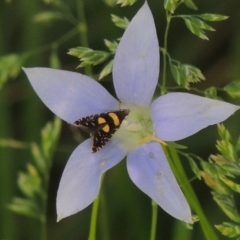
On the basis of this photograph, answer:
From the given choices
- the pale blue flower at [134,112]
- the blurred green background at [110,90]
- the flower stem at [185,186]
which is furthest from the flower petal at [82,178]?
the blurred green background at [110,90]

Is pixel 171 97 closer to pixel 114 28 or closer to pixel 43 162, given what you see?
pixel 43 162

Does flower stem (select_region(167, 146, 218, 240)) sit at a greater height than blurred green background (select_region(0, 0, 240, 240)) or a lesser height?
greater

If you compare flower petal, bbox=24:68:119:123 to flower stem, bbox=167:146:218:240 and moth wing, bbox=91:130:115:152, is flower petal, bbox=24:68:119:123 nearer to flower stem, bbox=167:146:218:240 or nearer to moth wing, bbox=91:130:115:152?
moth wing, bbox=91:130:115:152

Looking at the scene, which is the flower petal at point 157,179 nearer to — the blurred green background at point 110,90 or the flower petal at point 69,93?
the flower petal at point 69,93

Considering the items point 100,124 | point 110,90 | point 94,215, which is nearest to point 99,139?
point 100,124

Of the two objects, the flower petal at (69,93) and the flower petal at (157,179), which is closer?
the flower petal at (157,179)

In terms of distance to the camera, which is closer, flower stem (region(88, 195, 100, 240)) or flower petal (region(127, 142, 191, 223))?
flower petal (region(127, 142, 191, 223))

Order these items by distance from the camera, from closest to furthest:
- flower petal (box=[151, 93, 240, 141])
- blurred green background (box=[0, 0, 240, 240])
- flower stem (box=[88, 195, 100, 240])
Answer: flower petal (box=[151, 93, 240, 141]), flower stem (box=[88, 195, 100, 240]), blurred green background (box=[0, 0, 240, 240])

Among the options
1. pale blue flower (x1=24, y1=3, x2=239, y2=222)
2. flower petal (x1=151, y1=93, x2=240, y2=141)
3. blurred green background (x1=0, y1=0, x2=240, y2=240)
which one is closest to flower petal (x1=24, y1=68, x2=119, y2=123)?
pale blue flower (x1=24, y1=3, x2=239, y2=222)

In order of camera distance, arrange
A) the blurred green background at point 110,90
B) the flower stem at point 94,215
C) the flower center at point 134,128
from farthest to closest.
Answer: the blurred green background at point 110,90 < the flower center at point 134,128 < the flower stem at point 94,215
